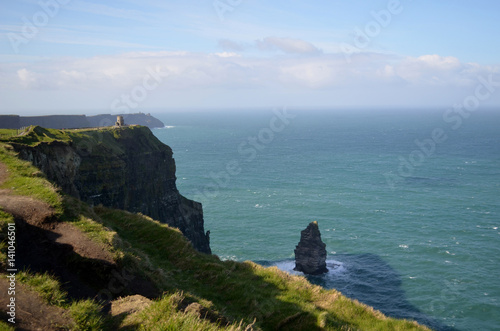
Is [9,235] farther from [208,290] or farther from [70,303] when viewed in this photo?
[208,290]

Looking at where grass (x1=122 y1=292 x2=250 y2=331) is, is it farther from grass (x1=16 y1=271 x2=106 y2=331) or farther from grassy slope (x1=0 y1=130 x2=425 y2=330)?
grass (x1=16 y1=271 x2=106 y2=331)

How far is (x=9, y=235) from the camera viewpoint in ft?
41.7

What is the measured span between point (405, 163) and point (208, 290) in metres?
150

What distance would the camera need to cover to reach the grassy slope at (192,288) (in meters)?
10.3

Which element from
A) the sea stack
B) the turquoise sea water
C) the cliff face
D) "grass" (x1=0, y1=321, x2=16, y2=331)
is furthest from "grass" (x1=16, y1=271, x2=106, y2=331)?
the sea stack

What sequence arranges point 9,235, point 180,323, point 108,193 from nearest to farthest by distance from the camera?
point 180,323
point 9,235
point 108,193

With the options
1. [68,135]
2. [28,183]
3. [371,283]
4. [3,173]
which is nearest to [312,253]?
[371,283]

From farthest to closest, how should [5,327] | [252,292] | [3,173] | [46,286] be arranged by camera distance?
[3,173], [252,292], [46,286], [5,327]

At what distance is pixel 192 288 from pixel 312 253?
1873 inches

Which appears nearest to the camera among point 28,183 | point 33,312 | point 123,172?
point 33,312

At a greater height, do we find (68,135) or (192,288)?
(68,135)

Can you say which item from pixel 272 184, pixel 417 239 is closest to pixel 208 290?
pixel 417 239

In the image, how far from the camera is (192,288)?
16.4 meters

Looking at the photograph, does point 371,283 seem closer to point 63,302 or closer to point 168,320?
point 168,320
